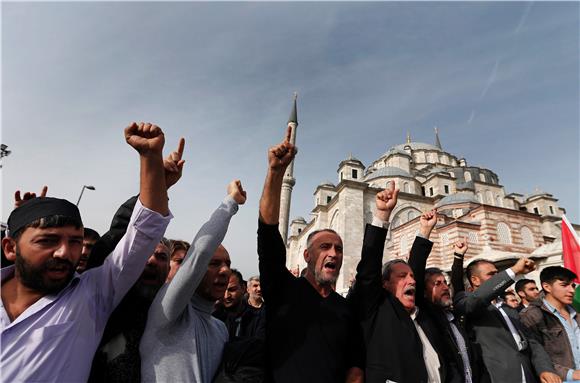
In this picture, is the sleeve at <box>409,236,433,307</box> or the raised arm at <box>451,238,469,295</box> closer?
the sleeve at <box>409,236,433,307</box>

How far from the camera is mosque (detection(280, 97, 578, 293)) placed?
1833 centimetres

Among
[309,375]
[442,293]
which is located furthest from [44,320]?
[442,293]

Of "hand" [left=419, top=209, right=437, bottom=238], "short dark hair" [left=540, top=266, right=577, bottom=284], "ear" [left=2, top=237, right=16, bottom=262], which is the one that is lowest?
"ear" [left=2, top=237, right=16, bottom=262]

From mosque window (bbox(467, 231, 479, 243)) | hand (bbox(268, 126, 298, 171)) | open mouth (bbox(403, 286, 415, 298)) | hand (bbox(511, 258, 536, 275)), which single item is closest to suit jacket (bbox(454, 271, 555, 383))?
hand (bbox(511, 258, 536, 275))

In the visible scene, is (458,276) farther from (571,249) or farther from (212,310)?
(212,310)

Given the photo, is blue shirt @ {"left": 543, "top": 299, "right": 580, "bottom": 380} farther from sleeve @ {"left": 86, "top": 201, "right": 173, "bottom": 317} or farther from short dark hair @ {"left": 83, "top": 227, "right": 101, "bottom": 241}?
short dark hair @ {"left": 83, "top": 227, "right": 101, "bottom": 241}

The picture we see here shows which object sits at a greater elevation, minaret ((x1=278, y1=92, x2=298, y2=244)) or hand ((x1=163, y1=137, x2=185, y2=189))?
minaret ((x1=278, y1=92, x2=298, y2=244))

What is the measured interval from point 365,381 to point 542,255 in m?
10.6

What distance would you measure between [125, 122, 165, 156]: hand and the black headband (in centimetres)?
44

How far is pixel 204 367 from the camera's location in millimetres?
1673

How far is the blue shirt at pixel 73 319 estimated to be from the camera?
51.7 inches

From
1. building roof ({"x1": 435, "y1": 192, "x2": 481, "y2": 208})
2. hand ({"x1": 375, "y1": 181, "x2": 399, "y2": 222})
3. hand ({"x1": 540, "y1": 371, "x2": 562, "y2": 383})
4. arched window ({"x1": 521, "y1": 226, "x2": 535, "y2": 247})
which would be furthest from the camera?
building roof ({"x1": 435, "y1": 192, "x2": 481, "y2": 208})

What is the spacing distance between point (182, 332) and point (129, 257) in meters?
0.47

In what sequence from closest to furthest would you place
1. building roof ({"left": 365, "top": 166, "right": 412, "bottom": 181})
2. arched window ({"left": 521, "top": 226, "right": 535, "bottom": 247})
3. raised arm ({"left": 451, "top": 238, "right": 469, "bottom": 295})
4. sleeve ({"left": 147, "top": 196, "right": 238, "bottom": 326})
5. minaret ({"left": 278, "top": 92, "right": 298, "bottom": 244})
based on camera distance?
sleeve ({"left": 147, "top": 196, "right": 238, "bottom": 326}) < raised arm ({"left": 451, "top": 238, "right": 469, "bottom": 295}) < arched window ({"left": 521, "top": 226, "right": 535, "bottom": 247}) < minaret ({"left": 278, "top": 92, "right": 298, "bottom": 244}) < building roof ({"left": 365, "top": 166, "right": 412, "bottom": 181})
